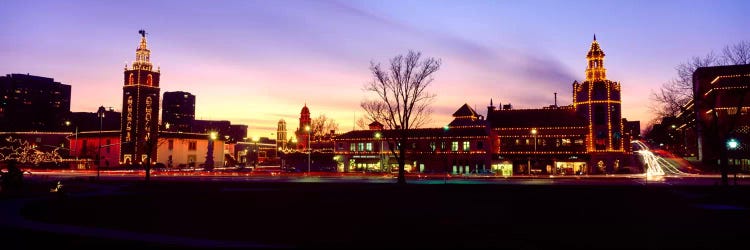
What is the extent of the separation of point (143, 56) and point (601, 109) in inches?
3113

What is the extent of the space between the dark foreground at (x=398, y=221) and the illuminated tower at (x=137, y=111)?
73314 millimetres

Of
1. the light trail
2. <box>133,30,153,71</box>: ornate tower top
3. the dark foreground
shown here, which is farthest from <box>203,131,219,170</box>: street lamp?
the dark foreground

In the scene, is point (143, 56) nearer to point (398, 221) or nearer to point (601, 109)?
point (601, 109)

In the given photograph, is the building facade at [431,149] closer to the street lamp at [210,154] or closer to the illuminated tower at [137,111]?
the street lamp at [210,154]

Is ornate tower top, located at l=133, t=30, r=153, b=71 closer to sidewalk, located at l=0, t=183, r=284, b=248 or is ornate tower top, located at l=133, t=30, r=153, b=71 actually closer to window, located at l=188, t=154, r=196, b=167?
window, located at l=188, t=154, r=196, b=167

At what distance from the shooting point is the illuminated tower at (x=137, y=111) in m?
102

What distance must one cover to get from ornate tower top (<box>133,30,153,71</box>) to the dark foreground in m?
75.1

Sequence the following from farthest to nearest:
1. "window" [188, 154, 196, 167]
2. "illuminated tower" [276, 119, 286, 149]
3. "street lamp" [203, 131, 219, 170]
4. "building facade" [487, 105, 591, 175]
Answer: "illuminated tower" [276, 119, 286, 149] → "window" [188, 154, 196, 167] → "street lamp" [203, 131, 219, 170] → "building facade" [487, 105, 591, 175]

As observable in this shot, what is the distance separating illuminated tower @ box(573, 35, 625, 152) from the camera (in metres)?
76.4

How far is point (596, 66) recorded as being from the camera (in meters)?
79.4

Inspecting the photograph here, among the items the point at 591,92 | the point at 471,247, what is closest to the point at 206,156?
the point at 591,92

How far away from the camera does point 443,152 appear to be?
84.2m

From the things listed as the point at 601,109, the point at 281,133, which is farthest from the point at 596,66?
the point at 281,133

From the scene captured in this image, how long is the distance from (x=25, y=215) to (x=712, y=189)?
39.9 meters
